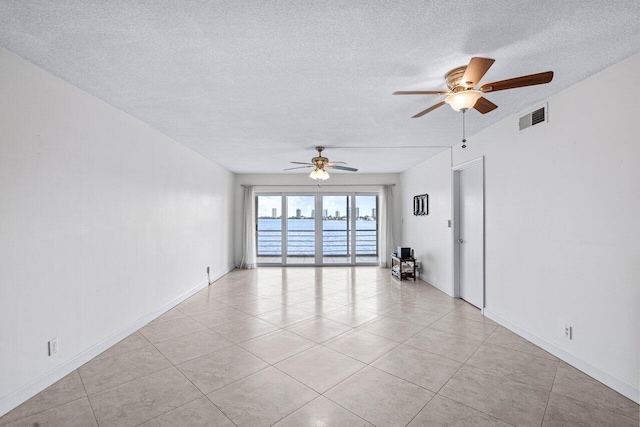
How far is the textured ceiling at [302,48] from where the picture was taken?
1.62 meters

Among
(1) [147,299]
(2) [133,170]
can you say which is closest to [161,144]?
(2) [133,170]

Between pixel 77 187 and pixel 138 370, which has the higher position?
pixel 77 187

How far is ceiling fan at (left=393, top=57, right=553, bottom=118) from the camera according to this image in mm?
1797

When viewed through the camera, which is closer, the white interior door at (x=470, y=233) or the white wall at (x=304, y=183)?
the white interior door at (x=470, y=233)

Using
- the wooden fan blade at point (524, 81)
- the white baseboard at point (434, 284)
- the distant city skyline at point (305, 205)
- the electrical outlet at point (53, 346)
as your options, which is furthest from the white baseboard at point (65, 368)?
the white baseboard at point (434, 284)

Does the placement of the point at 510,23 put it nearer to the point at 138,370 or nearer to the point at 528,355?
the point at 528,355

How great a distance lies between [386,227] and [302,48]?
614 cm

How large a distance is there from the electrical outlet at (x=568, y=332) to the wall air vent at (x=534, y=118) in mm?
2001

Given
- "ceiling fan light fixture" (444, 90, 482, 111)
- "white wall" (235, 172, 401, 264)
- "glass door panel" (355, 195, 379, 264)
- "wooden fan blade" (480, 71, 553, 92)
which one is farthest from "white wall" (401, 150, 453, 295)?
"wooden fan blade" (480, 71, 553, 92)

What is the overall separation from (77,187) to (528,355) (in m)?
4.50

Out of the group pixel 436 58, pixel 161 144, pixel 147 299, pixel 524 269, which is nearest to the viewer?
pixel 436 58

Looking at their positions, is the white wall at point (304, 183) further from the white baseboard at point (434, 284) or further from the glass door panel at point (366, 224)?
the white baseboard at point (434, 284)

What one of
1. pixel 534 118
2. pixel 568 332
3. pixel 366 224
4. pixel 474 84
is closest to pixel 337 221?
pixel 366 224

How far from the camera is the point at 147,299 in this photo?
3680mm
